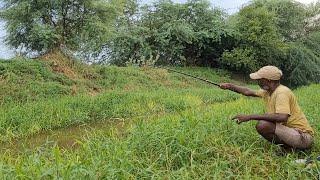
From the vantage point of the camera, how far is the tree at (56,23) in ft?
53.9

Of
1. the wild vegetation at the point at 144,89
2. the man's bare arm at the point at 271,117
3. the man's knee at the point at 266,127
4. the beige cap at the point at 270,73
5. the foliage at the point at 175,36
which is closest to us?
the wild vegetation at the point at 144,89

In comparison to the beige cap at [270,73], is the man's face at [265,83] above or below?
below

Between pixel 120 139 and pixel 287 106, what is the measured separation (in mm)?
2272

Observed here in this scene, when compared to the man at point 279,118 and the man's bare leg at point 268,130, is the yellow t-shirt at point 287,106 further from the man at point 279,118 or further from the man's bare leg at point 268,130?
the man's bare leg at point 268,130

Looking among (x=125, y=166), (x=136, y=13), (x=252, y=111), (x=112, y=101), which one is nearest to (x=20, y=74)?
(x=112, y=101)

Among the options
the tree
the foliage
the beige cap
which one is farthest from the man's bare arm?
the foliage

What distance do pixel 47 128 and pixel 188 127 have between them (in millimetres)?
4670

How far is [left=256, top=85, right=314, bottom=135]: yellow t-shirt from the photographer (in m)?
5.57

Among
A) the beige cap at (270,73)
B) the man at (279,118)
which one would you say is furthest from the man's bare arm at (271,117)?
the beige cap at (270,73)

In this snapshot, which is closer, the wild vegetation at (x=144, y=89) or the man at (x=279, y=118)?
the wild vegetation at (x=144, y=89)

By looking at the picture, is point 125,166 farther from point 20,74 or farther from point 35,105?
point 20,74

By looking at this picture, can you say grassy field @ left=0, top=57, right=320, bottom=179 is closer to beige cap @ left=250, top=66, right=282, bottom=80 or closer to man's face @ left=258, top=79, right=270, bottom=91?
man's face @ left=258, top=79, right=270, bottom=91

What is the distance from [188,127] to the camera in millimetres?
6523

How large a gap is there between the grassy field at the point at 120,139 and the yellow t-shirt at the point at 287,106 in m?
0.35
